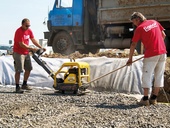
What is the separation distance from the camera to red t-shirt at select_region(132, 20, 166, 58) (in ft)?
25.2

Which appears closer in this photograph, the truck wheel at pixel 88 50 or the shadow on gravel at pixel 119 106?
the shadow on gravel at pixel 119 106

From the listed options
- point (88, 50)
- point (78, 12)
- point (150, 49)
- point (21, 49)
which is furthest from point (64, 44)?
point (150, 49)

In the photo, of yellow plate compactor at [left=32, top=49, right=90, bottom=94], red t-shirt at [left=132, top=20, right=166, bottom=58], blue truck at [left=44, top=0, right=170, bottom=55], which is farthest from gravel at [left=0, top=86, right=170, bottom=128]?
blue truck at [left=44, top=0, right=170, bottom=55]

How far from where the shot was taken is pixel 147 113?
6.87 metres

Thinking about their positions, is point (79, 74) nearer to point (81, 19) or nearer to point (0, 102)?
point (0, 102)

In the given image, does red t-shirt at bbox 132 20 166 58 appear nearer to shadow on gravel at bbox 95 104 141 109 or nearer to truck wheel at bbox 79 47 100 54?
shadow on gravel at bbox 95 104 141 109

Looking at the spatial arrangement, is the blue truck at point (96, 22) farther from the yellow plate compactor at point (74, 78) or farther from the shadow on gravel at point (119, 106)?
the shadow on gravel at point (119, 106)

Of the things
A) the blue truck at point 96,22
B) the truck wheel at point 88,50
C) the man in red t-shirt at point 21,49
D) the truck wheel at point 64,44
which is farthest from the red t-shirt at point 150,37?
the truck wheel at point 88,50

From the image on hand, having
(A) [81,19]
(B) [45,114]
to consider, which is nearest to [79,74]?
(B) [45,114]

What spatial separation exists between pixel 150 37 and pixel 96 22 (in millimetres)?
10217

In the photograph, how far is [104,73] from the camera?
37.8 feet

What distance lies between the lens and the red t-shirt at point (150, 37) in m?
7.67

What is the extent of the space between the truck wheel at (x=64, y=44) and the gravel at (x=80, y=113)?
9849 mm

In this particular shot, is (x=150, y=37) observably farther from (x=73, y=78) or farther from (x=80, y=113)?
(x=73, y=78)
